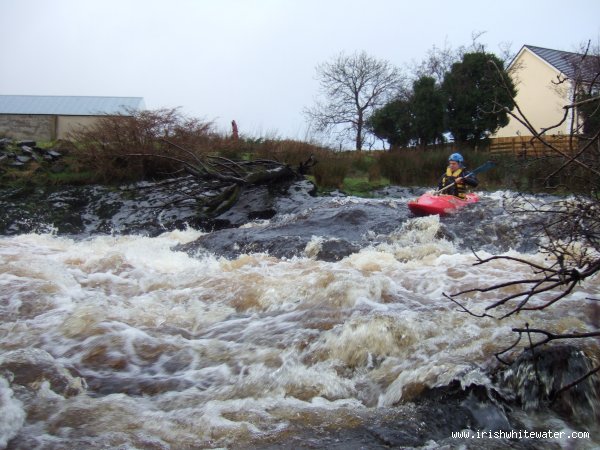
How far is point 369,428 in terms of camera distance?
108 inches

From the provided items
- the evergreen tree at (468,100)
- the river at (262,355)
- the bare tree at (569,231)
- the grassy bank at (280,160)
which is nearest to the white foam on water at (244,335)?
the river at (262,355)

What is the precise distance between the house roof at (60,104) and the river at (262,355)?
21.9 meters

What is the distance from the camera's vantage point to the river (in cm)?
274

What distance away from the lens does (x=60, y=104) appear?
2733 cm

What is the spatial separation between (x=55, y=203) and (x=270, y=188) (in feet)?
15.6

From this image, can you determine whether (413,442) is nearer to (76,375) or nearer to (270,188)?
(76,375)

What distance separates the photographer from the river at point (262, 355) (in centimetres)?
274

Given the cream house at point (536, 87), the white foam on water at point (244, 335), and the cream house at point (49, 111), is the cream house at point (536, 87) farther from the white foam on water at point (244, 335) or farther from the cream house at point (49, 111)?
the white foam on water at point (244, 335)

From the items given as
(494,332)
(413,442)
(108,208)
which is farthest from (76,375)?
(108,208)

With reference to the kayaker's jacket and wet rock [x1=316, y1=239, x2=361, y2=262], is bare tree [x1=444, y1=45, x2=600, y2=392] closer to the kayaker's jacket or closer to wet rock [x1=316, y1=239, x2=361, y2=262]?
wet rock [x1=316, y1=239, x2=361, y2=262]

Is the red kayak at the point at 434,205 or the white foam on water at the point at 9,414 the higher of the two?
the red kayak at the point at 434,205

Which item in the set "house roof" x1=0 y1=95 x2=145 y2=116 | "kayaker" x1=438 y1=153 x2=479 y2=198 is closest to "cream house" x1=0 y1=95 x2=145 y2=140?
"house roof" x1=0 y1=95 x2=145 y2=116

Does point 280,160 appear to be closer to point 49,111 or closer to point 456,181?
point 456,181

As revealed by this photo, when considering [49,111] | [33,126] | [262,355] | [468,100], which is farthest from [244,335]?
[49,111]
